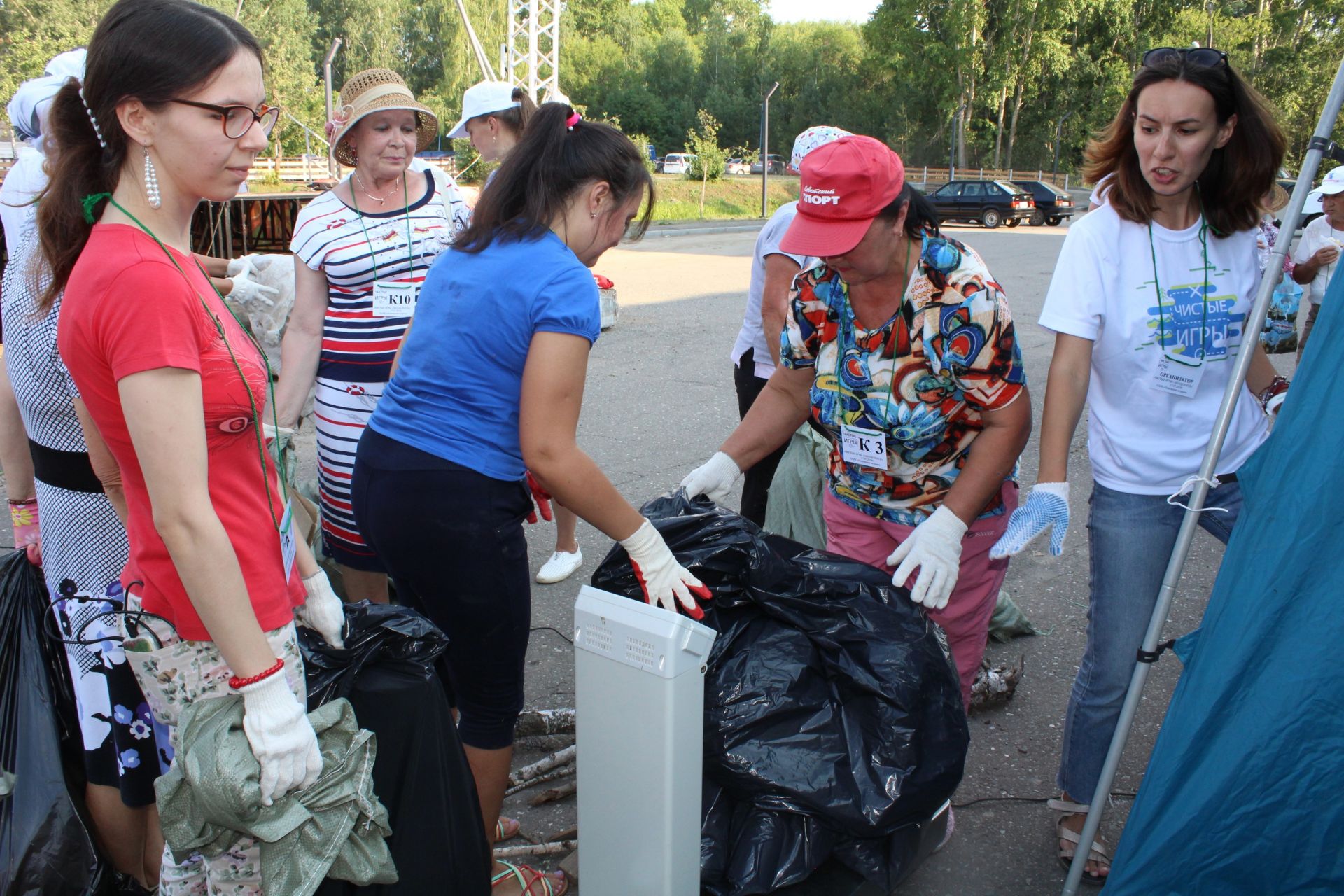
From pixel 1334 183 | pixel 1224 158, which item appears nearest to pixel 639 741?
pixel 1224 158

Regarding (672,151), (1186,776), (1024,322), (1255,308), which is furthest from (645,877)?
(672,151)

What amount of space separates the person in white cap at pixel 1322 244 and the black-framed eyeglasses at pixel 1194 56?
349cm

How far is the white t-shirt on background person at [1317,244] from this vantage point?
527 cm

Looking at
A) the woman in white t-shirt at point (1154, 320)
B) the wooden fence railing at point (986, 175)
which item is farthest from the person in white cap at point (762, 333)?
the wooden fence railing at point (986, 175)

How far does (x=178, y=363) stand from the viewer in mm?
1256

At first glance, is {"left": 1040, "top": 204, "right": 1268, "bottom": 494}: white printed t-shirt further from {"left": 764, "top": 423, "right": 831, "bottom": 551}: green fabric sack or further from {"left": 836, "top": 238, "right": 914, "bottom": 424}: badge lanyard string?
{"left": 764, "top": 423, "right": 831, "bottom": 551}: green fabric sack

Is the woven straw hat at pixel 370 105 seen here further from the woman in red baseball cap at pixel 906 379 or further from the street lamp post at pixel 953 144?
the street lamp post at pixel 953 144

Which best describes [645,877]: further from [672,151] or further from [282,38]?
[672,151]

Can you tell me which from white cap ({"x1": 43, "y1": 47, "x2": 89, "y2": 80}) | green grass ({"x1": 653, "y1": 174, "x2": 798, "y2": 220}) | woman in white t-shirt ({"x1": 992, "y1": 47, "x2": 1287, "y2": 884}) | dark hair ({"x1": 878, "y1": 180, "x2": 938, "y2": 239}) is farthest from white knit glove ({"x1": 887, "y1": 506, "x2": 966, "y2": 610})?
green grass ({"x1": 653, "y1": 174, "x2": 798, "y2": 220})

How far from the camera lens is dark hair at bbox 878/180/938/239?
1988mm

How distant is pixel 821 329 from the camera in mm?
2209

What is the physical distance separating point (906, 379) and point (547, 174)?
0.86 meters

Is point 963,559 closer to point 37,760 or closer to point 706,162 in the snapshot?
point 37,760

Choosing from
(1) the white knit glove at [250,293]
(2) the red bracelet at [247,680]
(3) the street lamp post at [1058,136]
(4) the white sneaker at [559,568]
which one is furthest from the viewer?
(3) the street lamp post at [1058,136]
